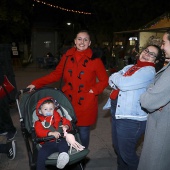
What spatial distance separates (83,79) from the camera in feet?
11.9

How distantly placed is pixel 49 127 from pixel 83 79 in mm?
781

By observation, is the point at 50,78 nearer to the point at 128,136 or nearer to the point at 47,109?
the point at 47,109

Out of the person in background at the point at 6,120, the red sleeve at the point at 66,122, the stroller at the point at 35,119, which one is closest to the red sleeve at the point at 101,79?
the stroller at the point at 35,119

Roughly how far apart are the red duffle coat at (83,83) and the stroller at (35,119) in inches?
5.3

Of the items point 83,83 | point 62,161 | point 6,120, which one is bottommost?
point 6,120

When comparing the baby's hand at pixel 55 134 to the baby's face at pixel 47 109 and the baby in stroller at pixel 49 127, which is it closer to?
the baby in stroller at pixel 49 127

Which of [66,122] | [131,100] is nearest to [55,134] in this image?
[66,122]

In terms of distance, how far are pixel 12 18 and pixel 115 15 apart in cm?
1021

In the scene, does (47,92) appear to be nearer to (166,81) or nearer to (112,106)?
(112,106)

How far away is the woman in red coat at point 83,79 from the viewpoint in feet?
12.0

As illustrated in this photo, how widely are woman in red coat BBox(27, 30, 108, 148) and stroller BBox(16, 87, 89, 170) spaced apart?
0.43 ft

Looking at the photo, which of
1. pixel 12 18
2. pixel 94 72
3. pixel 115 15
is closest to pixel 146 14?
pixel 115 15

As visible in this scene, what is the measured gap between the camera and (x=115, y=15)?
2414 centimetres

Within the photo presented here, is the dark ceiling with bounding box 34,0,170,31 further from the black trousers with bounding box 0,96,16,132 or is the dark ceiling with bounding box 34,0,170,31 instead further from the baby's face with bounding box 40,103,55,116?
the baby's face with bounding box 40,103,55,116
